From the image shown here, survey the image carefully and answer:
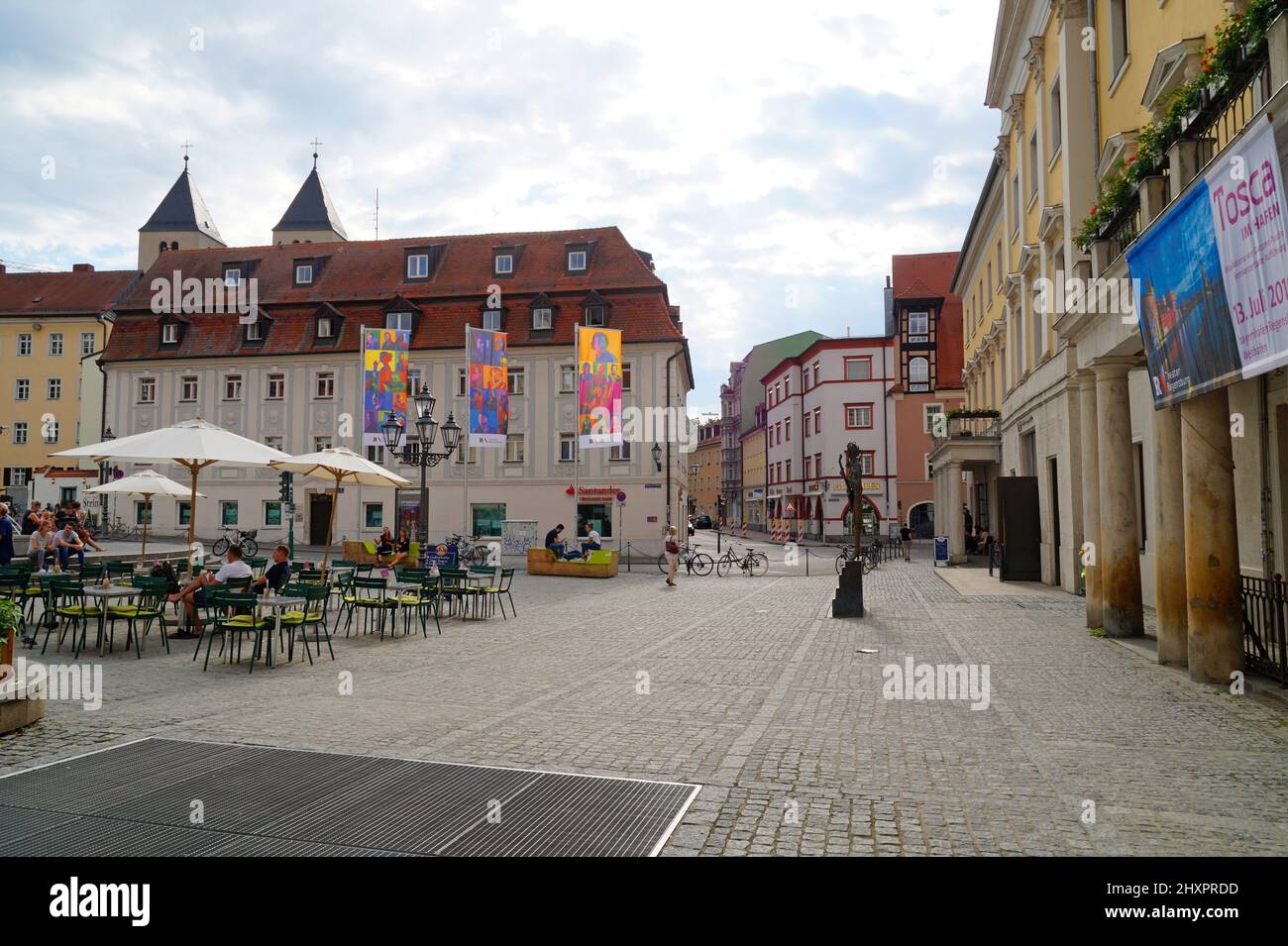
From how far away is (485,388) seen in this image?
104ft

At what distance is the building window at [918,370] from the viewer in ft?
195

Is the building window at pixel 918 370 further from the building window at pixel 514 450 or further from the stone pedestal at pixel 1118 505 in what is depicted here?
the stone pedestal at pixel 1118 505

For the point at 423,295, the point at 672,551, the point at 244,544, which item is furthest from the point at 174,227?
the point at 672,551

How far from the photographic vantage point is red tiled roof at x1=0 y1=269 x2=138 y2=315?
66.2 metres

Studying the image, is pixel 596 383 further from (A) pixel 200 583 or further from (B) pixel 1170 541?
(B) pixel 1170 541

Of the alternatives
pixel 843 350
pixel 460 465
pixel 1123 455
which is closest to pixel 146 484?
pixel 1123 455

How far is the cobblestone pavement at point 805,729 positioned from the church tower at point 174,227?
66.8 m

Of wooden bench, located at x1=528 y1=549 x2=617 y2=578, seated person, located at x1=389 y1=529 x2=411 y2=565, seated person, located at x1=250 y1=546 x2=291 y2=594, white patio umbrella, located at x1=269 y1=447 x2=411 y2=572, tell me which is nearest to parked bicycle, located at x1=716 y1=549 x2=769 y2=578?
wooden bench, located at x1=528 y1=549 x2=617 y2=578

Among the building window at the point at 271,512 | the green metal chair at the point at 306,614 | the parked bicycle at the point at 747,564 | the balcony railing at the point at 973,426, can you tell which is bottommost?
the parked bicycle at the point at 747,564

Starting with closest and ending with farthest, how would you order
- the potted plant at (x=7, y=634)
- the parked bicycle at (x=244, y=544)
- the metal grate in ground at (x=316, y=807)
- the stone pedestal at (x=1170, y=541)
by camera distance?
1. the metal grate in ground at (x=316, y=807)
2. the potted plant at (x=7, y=634)
3. the stone pedestal at (x=1170, y=541)
4. the parked bicycle at (x=244, y=544)

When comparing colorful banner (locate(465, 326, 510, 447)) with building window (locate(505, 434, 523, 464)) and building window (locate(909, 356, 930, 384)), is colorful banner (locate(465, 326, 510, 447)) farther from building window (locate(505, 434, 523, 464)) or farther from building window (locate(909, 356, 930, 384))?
building window (locate(909, 356, 930, 384))

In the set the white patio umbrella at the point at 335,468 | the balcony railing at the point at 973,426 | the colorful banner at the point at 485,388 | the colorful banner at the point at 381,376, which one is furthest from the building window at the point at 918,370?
the white patio umbrella at the point at 335,468

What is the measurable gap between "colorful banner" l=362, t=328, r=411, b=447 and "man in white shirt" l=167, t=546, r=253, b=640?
21.0 meters
